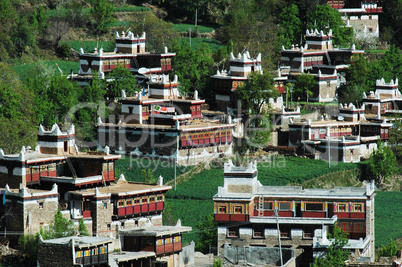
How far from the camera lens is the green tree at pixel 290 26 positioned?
15686 centimetres

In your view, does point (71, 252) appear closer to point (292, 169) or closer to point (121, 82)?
point (292, 169)

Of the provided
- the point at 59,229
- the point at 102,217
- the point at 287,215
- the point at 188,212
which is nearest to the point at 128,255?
the point at 59,229

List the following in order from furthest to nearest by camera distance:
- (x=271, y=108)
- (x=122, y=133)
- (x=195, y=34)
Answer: (x=195, y=34)
(x=271, y=108)
(x=122, y=133)

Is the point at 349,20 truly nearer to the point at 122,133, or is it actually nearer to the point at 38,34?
the point at 38,34

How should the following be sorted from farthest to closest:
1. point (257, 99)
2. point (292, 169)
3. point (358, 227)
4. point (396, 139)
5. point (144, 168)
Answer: point (396, 139) < point (257, 99) < point (292, 169) < point (144, 168) < point (358, 227)

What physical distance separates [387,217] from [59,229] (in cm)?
3765

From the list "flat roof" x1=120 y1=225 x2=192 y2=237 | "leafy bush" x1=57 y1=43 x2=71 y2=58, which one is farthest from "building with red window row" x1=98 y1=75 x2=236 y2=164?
"flat roof" x1=120 y1=225 x2=192 y2=237

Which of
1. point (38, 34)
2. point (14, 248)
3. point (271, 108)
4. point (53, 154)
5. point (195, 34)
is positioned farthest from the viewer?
point (195, 34)

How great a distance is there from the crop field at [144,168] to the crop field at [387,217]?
19663 millimetres

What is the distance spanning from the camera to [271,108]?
13288cm

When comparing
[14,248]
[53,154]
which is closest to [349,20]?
[53,154]

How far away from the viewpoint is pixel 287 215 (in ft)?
327

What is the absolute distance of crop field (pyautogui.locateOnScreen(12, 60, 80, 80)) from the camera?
5317 inches

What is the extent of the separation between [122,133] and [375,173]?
27359mm
